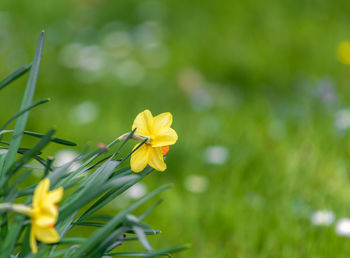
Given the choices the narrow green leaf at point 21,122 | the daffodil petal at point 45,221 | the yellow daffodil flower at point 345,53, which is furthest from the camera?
the yellow daffodil flower at point 345,53

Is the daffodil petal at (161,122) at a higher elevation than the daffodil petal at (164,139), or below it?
higher

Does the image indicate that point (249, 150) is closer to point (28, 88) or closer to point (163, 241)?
point (163, 241)

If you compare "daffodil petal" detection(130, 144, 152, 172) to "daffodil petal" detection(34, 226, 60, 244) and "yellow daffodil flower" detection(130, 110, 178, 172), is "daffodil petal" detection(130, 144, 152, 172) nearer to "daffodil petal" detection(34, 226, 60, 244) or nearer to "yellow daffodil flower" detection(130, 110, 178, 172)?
"yellow daffodil flower" detection(130, 110, 178, 172)

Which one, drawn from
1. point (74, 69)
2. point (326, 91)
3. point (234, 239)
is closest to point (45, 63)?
point (74, 69)

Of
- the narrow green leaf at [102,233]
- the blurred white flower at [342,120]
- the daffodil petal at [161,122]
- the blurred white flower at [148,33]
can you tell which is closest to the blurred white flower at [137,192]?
the blurred white flower at [342,120]

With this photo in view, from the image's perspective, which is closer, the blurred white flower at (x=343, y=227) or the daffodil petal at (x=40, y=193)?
the daffodil petal at (x=40, y=193)

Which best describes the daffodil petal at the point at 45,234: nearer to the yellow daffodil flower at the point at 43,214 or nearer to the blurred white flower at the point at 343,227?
the yellow daffodil flower at the point at 43,214
